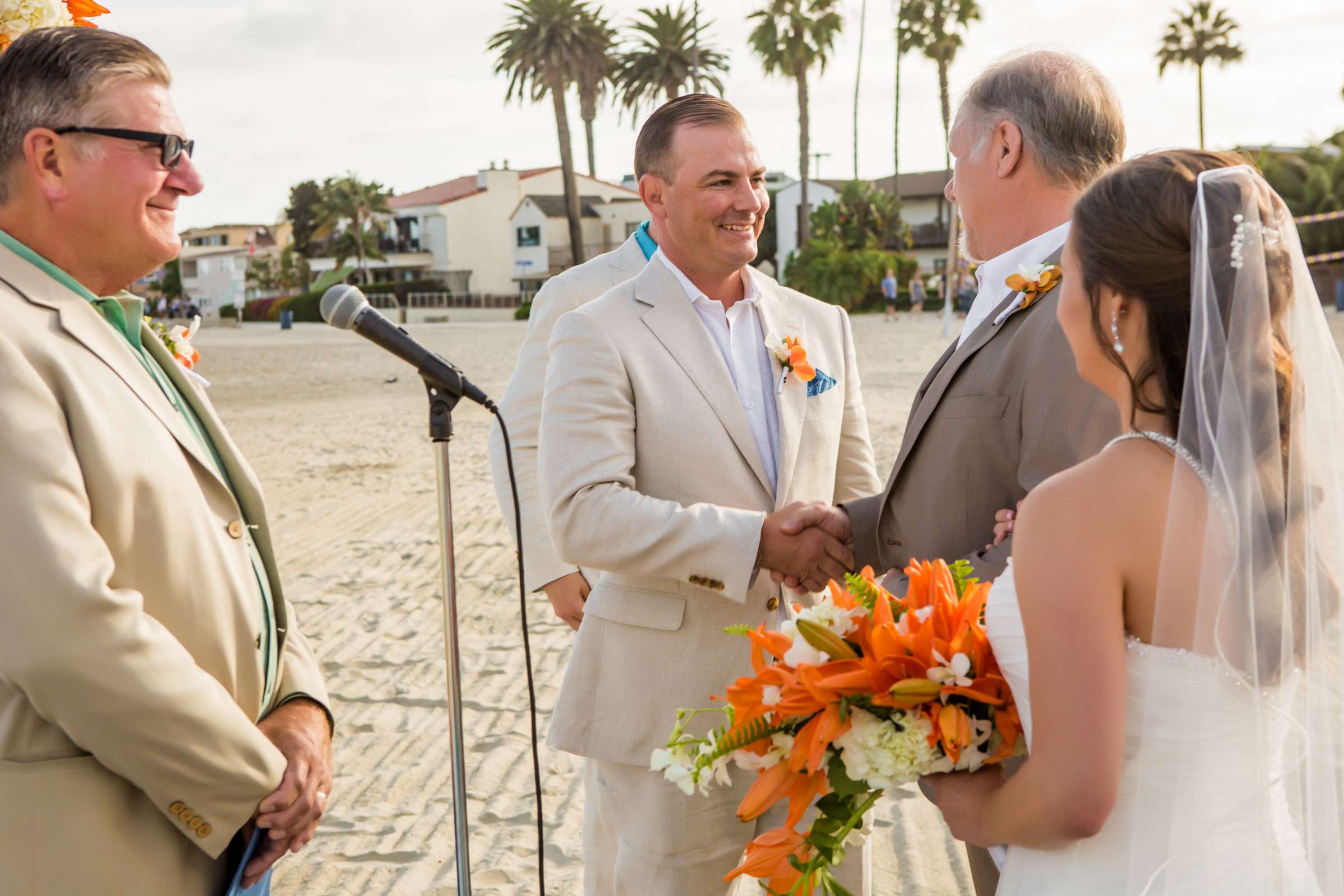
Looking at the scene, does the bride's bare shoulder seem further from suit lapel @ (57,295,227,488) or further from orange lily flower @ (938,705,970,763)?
suit lapel @ (57,295,227,488)

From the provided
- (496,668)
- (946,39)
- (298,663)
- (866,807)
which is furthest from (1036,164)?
(946,39)

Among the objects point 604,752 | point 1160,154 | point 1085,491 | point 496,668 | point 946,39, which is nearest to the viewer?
point 1085,491

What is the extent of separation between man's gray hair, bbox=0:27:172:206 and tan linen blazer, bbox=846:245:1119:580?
1.92 m

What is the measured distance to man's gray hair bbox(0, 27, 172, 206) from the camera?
2.31m

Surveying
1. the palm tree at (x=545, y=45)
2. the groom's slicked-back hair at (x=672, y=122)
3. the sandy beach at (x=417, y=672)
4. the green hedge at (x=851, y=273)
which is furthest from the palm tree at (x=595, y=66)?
the groom's slicked-back hair at (x=672, y=122)

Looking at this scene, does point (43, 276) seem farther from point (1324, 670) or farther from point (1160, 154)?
point (1324, 670)

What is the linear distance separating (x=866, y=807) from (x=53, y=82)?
2.09m

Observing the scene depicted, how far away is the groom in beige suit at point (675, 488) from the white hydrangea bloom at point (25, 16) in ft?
4.67

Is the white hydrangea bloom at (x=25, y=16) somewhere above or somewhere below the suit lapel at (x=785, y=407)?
above

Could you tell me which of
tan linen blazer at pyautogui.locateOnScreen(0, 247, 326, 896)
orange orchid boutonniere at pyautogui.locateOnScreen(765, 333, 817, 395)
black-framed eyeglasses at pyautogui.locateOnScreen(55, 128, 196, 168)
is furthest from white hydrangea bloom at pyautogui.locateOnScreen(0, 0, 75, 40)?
orange orchid boutonniere at pyautogui.locateOnScreen(765, 333, 817, 395)

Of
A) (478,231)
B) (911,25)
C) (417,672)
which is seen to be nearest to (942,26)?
(911,25)

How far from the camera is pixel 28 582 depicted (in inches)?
79.1

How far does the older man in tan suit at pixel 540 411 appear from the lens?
418cm

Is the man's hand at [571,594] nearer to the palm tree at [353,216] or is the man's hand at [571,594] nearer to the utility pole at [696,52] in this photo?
the utility pole at [696,52]
